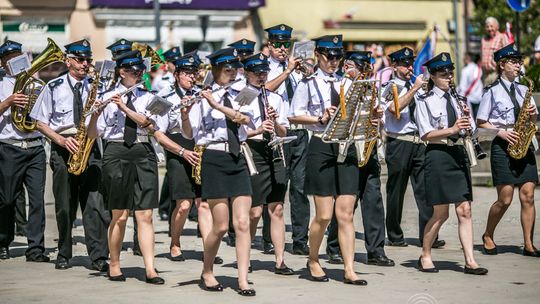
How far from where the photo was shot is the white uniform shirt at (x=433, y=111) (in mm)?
12094

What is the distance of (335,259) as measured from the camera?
1307 centimetres

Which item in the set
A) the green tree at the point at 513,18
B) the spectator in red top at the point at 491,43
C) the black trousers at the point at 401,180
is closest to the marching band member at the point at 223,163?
the black trousers at the point at 401,180

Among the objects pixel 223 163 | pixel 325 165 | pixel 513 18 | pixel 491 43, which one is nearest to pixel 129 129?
pixel 223 163

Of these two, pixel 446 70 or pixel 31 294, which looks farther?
pixel 446 70

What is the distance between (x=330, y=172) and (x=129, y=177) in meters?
1.67

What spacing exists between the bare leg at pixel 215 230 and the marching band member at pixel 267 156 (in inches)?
30.1

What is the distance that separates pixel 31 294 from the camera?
36.8 ft

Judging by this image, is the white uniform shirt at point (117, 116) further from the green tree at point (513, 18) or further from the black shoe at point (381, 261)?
the green tree at point (513, 18)

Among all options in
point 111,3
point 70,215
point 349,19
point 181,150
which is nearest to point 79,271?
point 70,215

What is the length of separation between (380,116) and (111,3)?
21635 millimetres

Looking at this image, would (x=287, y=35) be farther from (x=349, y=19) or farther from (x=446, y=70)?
(x=349, y=19)

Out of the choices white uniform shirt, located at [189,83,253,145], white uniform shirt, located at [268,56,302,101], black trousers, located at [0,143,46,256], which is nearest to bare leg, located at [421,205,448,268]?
white uniform shirt, located at [189,83,253,145]

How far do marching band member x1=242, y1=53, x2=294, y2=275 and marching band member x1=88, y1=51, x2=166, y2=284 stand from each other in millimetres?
889

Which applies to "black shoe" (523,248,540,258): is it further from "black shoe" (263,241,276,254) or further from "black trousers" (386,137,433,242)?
"black shoe" (263,241,276,254)
